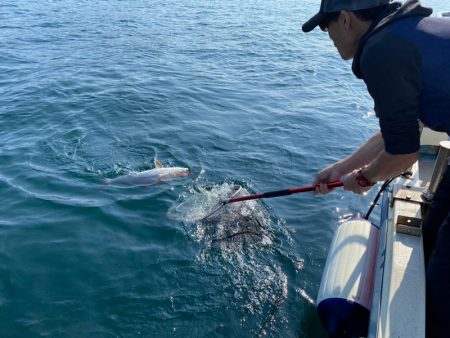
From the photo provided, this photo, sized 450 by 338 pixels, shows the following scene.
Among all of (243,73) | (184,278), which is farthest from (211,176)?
(243,73)

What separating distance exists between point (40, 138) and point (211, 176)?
3.96 metres

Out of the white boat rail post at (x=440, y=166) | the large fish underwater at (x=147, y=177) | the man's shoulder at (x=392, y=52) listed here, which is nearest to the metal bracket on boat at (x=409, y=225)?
the white boat rail post at (x=440, y=166)

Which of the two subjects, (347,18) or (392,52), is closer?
(392,52)

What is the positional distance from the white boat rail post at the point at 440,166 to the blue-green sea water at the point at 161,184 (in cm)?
178

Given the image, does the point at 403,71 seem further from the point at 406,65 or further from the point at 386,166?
the point at 386,166

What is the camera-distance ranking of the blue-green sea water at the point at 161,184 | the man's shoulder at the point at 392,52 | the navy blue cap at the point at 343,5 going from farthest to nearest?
the blue-green sea water at the point at 161,184
the navy blue cap at the point at 343,5
the man's shoulder at the point at 392,52

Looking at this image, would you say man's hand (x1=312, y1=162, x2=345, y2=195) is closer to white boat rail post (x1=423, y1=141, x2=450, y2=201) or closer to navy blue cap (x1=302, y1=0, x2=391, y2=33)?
white boat rail post (x1=423, y1=141, x2=450, y2=201)

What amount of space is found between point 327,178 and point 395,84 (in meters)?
1.91

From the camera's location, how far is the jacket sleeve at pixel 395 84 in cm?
279

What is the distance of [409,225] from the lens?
4.16 m

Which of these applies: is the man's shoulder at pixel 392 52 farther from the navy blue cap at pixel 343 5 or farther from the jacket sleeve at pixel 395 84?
the navy blue cap at pixel 343 5

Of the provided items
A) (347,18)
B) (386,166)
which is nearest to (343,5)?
(347,18)

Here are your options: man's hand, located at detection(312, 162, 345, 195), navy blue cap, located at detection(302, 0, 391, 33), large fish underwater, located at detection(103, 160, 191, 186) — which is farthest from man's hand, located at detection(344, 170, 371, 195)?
large fish underwater, located at detection(103, 160, 191, 186)

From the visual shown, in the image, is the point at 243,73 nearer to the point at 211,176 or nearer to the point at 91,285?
the point at 211,176
